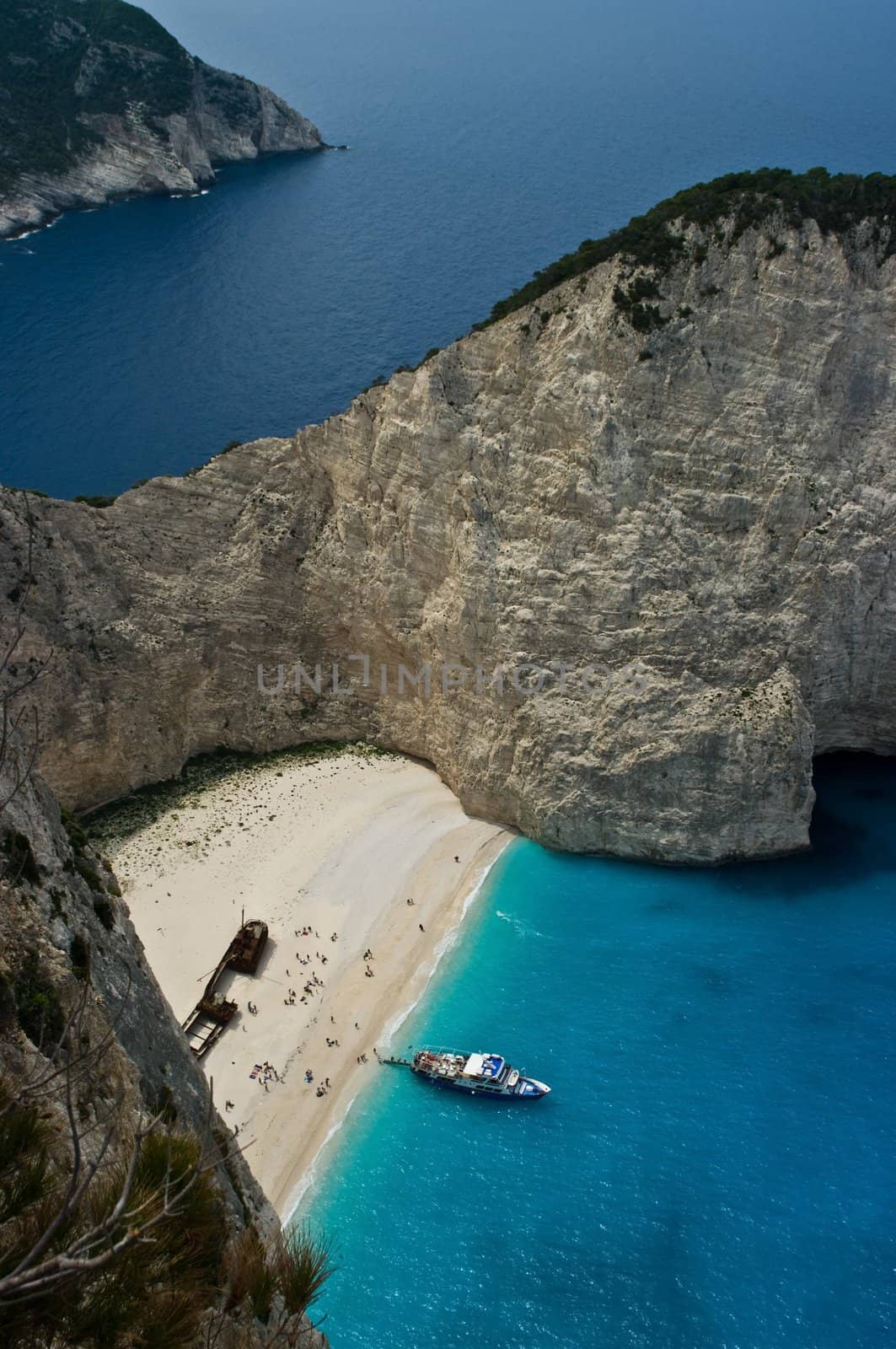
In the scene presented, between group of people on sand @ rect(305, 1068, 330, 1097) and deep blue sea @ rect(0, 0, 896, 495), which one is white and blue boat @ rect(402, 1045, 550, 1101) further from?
deep blue sea @ rect(0, 0, 896, 495)

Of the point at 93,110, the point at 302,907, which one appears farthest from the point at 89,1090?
the point at 93,110

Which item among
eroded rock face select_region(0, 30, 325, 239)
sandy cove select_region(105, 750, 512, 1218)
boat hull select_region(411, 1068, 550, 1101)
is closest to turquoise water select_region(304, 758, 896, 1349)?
boat hull select_region(411, 1068, 550, 1101)

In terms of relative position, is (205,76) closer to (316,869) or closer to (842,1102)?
(316,869)

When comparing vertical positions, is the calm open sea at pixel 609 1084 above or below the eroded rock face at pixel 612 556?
below

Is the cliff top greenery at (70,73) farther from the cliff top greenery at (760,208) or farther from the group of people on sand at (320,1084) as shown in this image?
the group of people on sand at (320,1084)

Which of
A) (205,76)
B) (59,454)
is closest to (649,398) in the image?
(59,454)

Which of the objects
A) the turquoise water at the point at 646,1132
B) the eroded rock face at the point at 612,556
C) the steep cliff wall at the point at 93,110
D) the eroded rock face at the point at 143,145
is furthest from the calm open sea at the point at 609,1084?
the steep cliff wall at the point at 93,110
